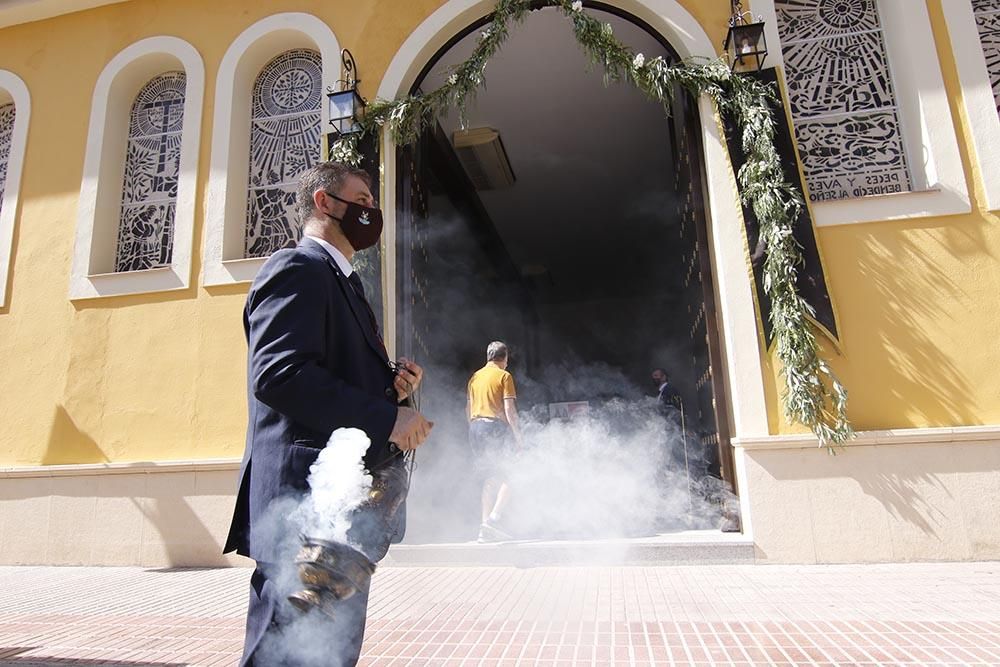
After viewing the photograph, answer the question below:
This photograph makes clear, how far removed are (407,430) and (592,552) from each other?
11.2 feet

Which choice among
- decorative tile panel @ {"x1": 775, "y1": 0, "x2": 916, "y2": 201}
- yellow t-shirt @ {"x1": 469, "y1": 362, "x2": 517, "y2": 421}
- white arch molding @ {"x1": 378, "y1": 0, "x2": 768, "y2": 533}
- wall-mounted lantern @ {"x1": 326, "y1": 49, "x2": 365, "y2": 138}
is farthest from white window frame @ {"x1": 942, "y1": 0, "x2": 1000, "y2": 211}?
wall-mounted lantern @ {"x1": 326, "y1": 49, "x2": 365, "y2": 138}

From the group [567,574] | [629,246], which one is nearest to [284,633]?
[567,574]

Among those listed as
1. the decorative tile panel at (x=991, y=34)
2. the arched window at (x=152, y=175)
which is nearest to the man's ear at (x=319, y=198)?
the arched window at (x=152, y=175)

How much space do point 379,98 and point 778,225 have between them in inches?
136

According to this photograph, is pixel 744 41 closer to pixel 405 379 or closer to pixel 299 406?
pixel 405 379

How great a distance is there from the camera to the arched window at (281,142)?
18.9 feet

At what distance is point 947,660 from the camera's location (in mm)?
2342

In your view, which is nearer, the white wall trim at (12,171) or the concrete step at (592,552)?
the concrete step at (592,552)

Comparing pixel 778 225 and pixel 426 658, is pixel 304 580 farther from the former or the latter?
pixel 778 225

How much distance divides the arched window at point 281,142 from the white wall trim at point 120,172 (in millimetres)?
509

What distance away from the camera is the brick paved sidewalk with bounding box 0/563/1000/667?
2.54 meters

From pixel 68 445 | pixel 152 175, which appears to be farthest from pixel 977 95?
pixel 68 445

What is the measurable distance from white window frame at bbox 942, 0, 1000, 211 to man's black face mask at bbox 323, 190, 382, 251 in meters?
4.80

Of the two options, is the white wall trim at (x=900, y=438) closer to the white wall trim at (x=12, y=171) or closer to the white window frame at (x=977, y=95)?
the white window frame at (x=977, y=95)
